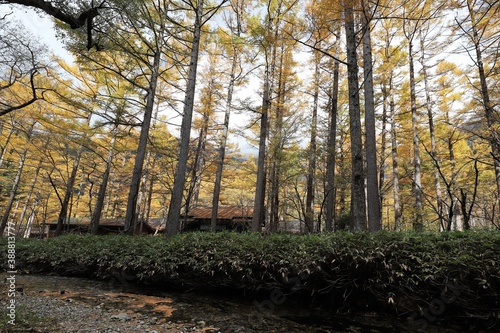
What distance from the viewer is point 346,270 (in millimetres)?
3229

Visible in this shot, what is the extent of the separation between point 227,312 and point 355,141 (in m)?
4.47

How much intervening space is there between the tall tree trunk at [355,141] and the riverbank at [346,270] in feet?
5.93

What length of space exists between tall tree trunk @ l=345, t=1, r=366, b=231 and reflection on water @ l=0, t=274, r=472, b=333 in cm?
221

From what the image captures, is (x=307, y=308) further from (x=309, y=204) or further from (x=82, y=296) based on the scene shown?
(x=309, y=204)

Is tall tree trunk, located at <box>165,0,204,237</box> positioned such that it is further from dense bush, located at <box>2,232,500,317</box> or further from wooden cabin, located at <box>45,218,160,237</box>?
wooden cabin, located at <box>45,218,160,237</box>

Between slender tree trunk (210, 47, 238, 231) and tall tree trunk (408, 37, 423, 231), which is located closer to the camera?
tall tree trunk (408, 37, 423, 231)

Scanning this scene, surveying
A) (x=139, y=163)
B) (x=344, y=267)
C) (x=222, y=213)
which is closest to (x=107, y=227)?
(x=222, y=213)

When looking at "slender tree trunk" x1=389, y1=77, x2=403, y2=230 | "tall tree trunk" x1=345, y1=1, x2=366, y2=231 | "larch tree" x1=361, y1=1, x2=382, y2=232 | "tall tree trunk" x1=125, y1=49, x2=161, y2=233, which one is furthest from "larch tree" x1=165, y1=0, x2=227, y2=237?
"slender tree trunk" x1=389, y1=77, x2=403, y2=230

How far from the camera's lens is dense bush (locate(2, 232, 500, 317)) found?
98.3 inches

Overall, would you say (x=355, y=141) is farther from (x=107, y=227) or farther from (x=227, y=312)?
(x=107, y=227)

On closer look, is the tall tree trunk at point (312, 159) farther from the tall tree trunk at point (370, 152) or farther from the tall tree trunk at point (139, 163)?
the tall tree trunk at point (139, 163)

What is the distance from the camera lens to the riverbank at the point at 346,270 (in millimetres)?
2496

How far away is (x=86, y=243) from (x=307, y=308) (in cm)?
613

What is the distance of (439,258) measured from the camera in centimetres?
269
